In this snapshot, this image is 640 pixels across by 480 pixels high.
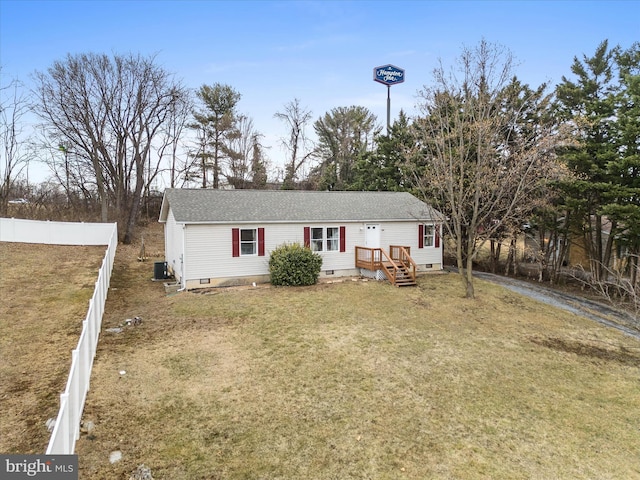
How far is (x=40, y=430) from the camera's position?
5258mm

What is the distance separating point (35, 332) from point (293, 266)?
28.6 feet

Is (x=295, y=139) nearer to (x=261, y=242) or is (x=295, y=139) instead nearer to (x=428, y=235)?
(x=428, y=235)

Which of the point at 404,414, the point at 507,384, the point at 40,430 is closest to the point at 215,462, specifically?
the point at 40,430

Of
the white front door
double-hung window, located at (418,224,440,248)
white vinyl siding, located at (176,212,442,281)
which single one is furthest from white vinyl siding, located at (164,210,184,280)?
double-hung window, located at (418,224,440,248)

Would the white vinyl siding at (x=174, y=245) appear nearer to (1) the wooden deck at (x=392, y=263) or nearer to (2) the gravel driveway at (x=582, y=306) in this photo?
(1) the wooden deck at (x=392, y=263)

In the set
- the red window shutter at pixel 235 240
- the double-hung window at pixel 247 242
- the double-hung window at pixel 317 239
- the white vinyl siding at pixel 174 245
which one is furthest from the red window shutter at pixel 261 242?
the white vinyl siding at pixel 174 245

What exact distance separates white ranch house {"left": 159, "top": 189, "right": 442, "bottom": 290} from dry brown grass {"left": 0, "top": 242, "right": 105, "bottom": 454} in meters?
4.10

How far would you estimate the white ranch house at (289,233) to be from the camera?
48.0 feet

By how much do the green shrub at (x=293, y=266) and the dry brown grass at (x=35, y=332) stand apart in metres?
6.80

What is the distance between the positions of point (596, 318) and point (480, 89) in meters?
9.86

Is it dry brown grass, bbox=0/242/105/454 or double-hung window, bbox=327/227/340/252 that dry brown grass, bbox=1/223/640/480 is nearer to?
dry brown grass, bbox=0/242/105/454

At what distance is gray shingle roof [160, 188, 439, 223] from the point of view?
1504cm
